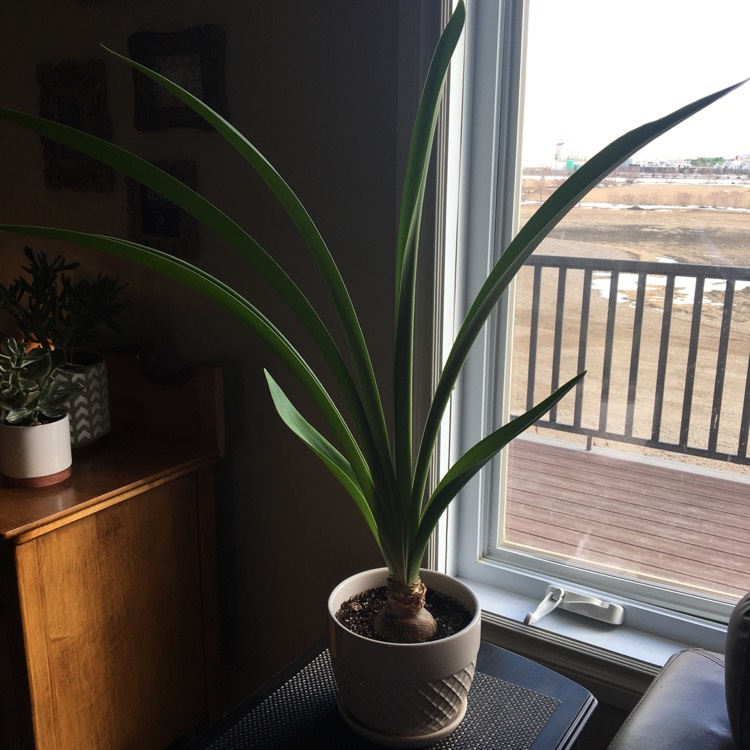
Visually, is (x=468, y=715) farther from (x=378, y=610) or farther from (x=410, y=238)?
(x=410, y=238)

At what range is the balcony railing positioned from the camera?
3.93 ft

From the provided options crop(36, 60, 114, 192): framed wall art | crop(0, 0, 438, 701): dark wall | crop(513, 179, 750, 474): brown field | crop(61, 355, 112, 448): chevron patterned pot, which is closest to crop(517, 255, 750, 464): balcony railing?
crop(513, 179, 750, 474): brown field

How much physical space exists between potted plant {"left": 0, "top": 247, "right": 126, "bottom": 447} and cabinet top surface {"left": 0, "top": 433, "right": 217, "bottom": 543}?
2.5 inches

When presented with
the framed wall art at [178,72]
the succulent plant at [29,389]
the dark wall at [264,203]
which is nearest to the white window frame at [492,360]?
the dark wall at [264,203]

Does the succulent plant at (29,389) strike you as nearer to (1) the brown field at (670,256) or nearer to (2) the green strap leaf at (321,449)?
(2) the green strap leaf at (321,449)

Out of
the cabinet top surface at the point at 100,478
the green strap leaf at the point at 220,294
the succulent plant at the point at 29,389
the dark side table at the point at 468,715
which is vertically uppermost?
the green strap leaf at the point at 220,294

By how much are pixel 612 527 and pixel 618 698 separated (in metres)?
0.28

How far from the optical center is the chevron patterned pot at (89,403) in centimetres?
142

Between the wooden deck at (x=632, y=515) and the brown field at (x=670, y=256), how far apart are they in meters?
0.04

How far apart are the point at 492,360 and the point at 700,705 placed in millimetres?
656

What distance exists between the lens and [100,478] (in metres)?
1.33

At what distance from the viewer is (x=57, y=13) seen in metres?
1.63

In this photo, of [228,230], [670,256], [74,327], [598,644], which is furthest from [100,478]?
[670,256]

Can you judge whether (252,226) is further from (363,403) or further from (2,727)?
(2,727)
